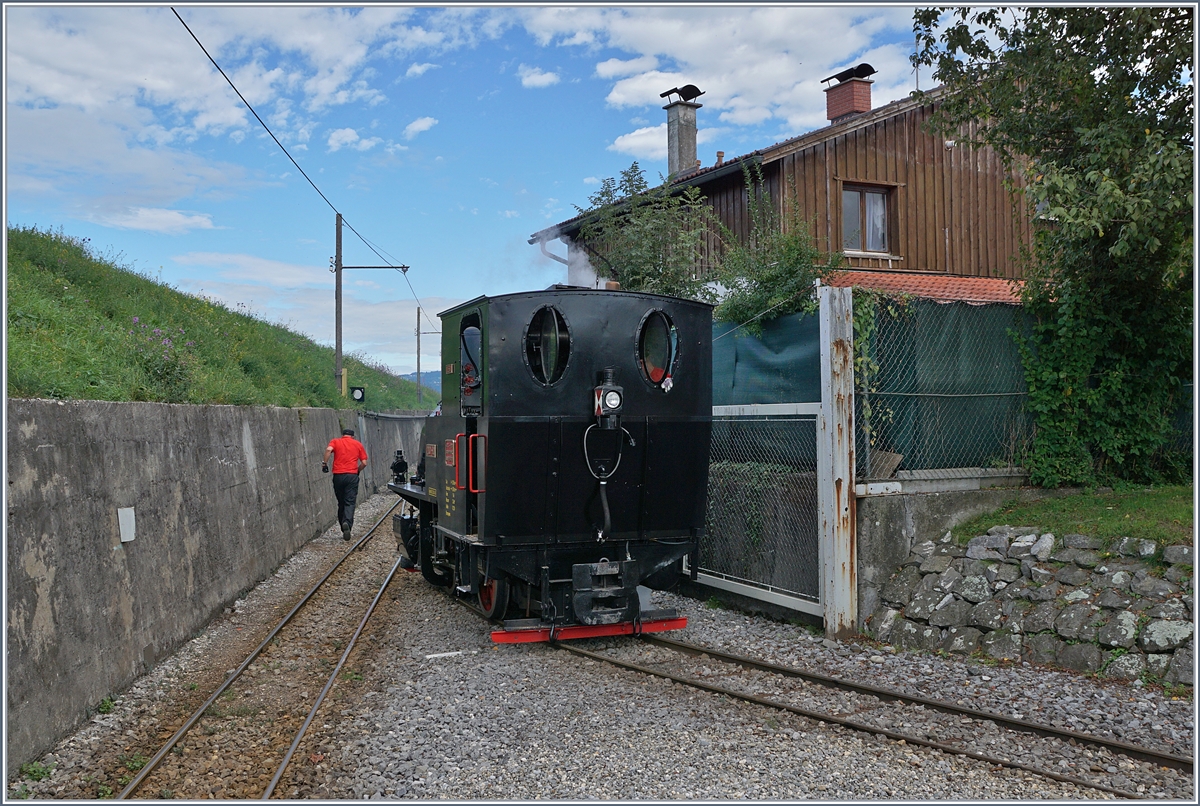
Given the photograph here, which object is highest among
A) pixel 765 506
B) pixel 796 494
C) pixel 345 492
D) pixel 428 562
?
pixel 796 494

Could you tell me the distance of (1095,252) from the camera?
8.03 m

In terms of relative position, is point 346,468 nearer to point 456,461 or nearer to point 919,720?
point 456,461

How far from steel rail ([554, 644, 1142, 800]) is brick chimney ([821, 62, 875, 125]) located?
1422 centimetres

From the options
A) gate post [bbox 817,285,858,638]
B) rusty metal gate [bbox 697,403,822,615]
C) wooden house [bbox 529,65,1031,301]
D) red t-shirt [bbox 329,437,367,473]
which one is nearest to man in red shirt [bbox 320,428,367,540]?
red t-shirt [bbox 329,437,367,473]

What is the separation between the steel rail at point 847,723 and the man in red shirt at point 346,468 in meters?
7.11

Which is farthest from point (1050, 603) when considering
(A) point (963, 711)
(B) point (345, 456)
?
(B) point (345, 456)

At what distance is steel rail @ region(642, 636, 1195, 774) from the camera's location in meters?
4.54

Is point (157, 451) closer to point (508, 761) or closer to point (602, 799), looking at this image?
point (508, 761)

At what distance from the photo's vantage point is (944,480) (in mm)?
7789

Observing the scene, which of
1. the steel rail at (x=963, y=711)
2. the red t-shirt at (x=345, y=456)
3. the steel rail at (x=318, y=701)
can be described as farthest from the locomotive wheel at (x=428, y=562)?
the red t-shirt at (x=345, y=456)

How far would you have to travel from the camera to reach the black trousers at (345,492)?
523 inches

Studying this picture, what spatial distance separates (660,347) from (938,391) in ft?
8.99

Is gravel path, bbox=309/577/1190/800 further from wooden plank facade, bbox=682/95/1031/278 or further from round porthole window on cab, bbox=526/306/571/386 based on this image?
wooden plank facade, bbox=682/95/1031/278

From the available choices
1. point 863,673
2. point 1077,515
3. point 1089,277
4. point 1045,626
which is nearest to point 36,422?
point 863,673
